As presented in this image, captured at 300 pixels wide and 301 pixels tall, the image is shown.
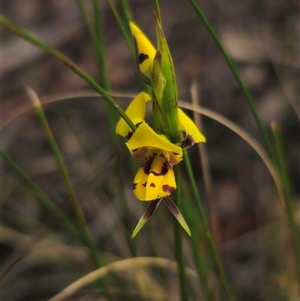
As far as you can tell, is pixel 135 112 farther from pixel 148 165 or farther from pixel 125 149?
pixel 125 149

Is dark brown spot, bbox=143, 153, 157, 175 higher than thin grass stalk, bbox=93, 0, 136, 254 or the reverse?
the reverse

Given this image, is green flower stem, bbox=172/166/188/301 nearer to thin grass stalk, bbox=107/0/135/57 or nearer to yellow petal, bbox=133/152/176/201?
yellow petal, bbox=133/152/176/201

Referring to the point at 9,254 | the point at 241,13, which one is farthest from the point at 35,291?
the point at 241,13

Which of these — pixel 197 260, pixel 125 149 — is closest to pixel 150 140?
pixel 197 260

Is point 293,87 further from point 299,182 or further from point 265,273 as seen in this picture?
point 265,273

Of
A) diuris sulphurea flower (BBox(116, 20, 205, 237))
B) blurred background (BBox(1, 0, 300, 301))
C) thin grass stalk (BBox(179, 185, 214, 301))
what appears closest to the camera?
diuris sulphurea flower (BBox(116, 20, 205, 237))

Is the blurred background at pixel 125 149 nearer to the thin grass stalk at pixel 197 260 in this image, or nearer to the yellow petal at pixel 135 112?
the thin grass stalk at pixel 197 260

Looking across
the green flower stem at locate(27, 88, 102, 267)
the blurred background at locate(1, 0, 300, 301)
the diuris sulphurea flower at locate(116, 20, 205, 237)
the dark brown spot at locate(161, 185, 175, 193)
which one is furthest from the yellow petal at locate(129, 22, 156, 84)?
the blurred background at locate(1, 0, 300, 301)
